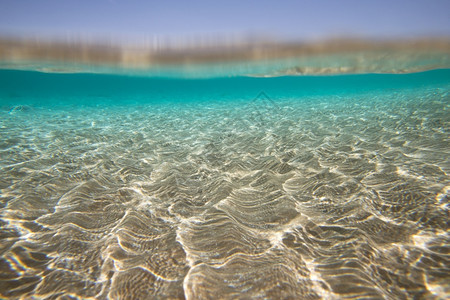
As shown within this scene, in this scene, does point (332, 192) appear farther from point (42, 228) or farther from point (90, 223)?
point (42, 228)

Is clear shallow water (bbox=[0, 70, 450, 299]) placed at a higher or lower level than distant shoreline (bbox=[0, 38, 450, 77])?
lower

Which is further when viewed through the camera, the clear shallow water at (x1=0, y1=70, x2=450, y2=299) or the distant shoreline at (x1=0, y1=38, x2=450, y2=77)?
the distant shoreline at (x1=0, y1=38, x2=450, y2=77)

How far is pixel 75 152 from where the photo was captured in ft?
22.8

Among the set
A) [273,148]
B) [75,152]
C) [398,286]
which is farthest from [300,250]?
[75,152]

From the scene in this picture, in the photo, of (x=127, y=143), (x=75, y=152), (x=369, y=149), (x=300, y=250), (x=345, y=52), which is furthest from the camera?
(x=345, y=52)

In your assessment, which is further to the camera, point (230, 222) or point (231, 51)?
point (231, 51)

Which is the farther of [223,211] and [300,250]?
[223,211]

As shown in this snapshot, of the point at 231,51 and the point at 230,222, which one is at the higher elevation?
the point at 231,51

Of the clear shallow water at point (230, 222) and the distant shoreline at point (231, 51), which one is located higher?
the distant shoreline at point (231, 51)

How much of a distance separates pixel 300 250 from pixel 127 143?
754 centimetres

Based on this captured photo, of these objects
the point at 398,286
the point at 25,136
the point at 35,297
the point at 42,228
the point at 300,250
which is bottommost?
the point at 25,136

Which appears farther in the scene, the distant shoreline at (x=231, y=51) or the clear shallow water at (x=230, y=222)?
the distant shoreline at (x=231, y=51)

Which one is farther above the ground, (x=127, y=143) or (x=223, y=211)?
(x=223, y=211)

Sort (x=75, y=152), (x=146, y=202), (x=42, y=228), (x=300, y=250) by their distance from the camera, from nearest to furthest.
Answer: (x=300, y=250), (x=42, y=228), (x=146, y=202), (x=75, y=152)
